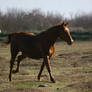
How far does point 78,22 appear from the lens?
7950 centimetres

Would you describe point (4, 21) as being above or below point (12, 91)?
below

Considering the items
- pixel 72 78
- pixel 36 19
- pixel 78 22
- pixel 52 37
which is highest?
pixel 52 37

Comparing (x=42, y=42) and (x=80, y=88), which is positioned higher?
(x=42, y=42)

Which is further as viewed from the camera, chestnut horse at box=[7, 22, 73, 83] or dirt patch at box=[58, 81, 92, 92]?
chestnut horse at box=[7, 22, 73, 83]

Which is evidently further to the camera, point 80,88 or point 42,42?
point 42,42

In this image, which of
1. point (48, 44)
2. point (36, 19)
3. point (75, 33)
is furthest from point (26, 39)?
point (75, 33)

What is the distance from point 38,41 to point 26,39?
0.71 m

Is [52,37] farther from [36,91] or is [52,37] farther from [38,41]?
[36,91]

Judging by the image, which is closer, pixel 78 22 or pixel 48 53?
pixel 48 53

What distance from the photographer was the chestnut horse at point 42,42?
10851mm

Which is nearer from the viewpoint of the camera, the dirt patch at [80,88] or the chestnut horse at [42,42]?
the dirt patch at [80,88]

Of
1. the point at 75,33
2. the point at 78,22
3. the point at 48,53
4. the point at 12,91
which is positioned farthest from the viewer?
the point at 78,22

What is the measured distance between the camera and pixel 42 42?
36.8 ft

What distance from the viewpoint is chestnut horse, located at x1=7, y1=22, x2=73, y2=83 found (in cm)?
1085
